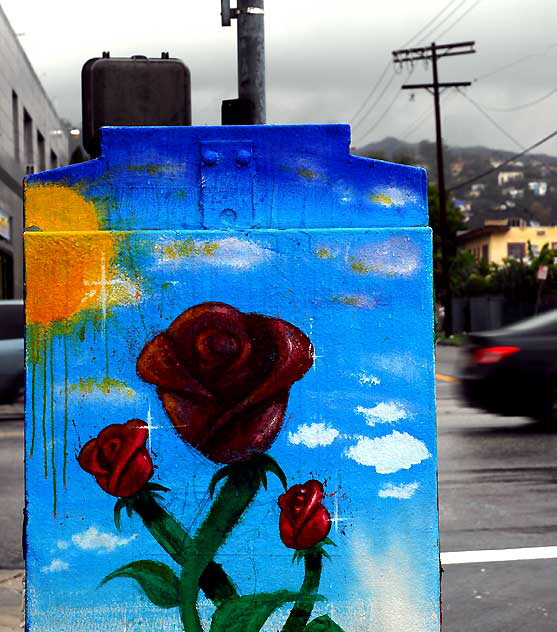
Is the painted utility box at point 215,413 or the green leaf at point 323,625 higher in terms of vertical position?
the painted utility box at point 215,413

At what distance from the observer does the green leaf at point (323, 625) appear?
267cm

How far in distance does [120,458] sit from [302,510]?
0.50m

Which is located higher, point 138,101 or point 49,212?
point 138,101

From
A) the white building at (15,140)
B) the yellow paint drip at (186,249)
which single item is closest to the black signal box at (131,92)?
the yellow paint drip at (186,249)

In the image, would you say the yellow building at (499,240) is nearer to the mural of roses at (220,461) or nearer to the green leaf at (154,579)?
the mural of roses at (220,461)

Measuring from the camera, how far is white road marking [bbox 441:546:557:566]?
239 inches

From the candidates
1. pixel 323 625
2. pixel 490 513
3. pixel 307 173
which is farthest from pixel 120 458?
pixel 490 513

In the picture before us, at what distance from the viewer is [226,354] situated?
2672 mm

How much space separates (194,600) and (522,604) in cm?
304

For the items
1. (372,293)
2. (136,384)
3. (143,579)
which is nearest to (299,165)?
(372,293)

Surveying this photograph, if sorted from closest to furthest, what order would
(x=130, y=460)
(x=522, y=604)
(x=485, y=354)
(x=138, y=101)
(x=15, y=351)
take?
(x=130, y=460)
(x=138, y=101)
(x=522, y=604)
(x=485, y=354)
(x=15, y=351)

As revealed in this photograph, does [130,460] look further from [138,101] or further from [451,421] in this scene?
[451,421]

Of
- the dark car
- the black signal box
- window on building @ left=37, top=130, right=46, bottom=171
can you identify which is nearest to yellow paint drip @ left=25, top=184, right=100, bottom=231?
the black signal box

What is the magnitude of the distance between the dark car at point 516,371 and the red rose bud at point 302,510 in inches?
371
